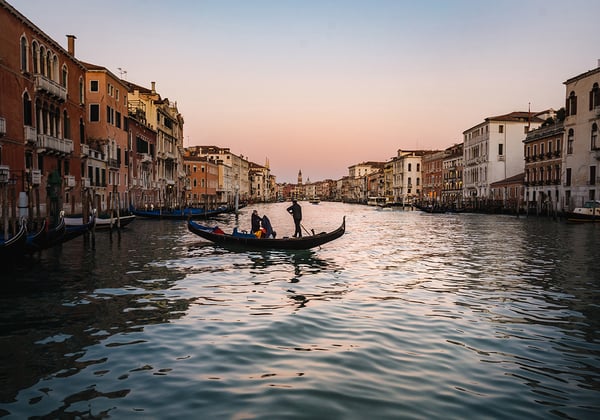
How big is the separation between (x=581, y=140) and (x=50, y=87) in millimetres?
34188

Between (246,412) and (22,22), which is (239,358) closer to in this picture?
(246,412)

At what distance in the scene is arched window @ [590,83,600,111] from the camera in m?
34.0

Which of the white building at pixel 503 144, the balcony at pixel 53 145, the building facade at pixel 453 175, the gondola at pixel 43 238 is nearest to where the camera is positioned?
the gondola at pixel 43 238

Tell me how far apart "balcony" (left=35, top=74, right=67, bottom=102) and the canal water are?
11.8m

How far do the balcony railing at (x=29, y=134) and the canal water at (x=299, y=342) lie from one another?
9.76 m

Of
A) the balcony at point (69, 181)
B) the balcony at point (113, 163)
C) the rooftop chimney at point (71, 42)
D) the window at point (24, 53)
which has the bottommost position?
the balcony at point (69, 181)

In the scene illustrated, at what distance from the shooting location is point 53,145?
74.2 feet

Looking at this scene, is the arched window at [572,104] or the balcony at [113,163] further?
the arched window at [572,104]

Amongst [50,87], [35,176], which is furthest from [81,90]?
[35,176]

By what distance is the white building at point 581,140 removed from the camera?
113 ft

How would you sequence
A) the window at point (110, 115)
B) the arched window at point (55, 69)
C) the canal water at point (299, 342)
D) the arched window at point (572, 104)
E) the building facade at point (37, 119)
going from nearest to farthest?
the canal water at point (299, 342) → the building facade at point (37, 119) → the arched window at point (55, 69) → the window at point (110, 115) → the arched window at point (572, 104)

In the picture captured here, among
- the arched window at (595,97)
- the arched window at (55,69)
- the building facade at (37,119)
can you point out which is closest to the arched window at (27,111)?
the building facade at (37,119)

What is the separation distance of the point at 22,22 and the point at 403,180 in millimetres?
78621

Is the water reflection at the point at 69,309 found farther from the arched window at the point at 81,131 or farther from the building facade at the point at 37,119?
the arched window at the point at 81,131
